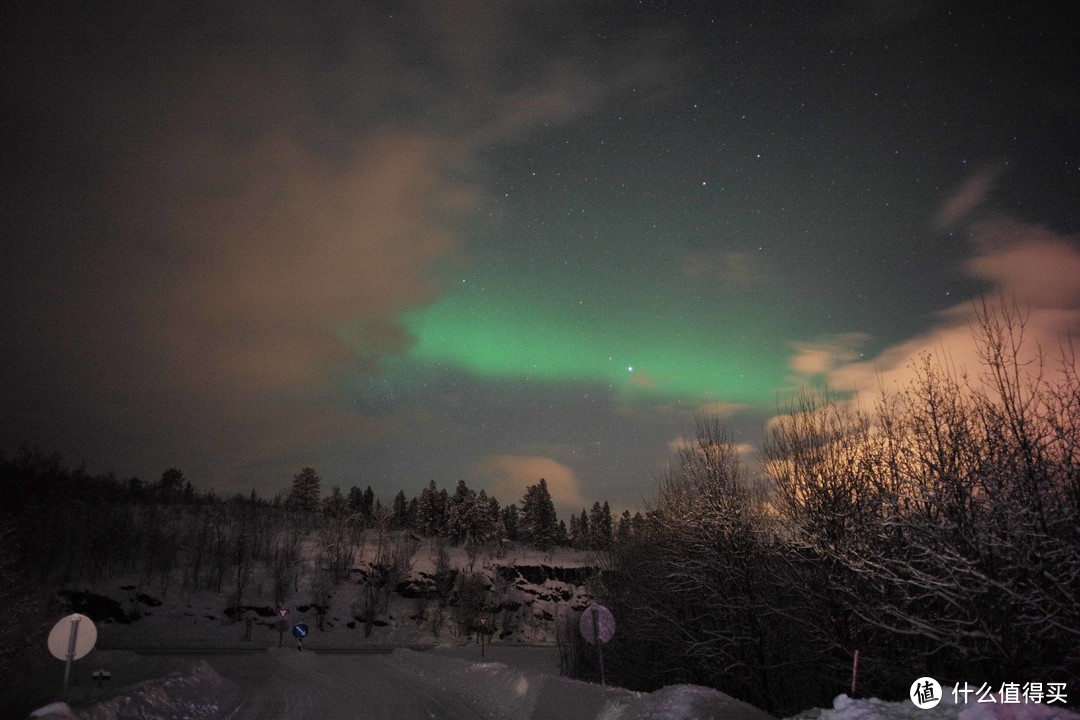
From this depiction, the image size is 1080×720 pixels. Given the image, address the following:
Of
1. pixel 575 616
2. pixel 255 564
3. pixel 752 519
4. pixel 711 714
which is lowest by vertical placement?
pixel 255 564

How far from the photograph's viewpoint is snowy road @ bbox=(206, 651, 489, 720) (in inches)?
650

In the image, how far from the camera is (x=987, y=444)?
11648 mm

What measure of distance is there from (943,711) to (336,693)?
20.1 m

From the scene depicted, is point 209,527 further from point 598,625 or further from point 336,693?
point 598,625

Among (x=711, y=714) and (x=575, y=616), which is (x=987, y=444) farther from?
(x=575, y=616)

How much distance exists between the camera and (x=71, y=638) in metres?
11.7

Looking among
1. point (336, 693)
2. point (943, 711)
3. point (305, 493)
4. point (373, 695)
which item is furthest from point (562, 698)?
point (305, 493)

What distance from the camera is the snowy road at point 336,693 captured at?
1650 cm

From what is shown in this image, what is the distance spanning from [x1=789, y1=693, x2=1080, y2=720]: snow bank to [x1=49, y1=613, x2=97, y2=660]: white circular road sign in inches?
557

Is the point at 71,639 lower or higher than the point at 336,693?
higher

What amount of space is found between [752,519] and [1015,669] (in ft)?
34.2

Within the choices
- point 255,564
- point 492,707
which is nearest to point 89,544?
point 255,564

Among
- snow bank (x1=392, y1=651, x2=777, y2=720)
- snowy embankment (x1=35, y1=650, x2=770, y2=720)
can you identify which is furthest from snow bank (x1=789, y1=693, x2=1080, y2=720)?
snowy embankment (x1=35, y1=650, x2=770, y2=720)

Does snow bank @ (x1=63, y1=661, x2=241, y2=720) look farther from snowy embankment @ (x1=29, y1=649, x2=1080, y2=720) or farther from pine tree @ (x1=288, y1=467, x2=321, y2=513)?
pine tree @ (x1=288, y1=467, x2=321, y2=513)
